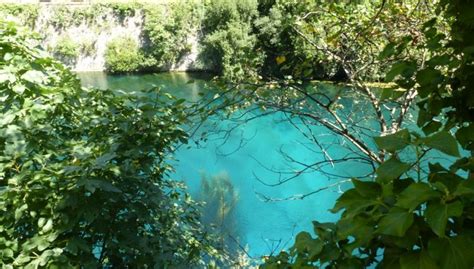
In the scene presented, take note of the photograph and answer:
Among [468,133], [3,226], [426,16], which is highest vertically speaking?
[426,16]

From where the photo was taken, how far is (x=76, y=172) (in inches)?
55.7

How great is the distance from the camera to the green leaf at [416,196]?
0.51m

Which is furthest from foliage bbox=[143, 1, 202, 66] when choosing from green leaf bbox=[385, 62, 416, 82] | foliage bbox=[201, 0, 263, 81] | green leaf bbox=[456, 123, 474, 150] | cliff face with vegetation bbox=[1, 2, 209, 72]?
green leaf bbox=[456, 123, 474, 150]

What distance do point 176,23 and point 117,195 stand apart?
16.3 metres

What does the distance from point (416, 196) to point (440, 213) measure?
3 cm

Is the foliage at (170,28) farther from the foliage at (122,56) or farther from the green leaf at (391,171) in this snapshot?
the green leaf at (391,171)

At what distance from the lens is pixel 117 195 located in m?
1.44

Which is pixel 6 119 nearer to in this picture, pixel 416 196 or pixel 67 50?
pixel 416 196

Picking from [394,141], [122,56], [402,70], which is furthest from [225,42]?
[394,141]

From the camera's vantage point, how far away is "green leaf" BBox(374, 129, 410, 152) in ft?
1.91

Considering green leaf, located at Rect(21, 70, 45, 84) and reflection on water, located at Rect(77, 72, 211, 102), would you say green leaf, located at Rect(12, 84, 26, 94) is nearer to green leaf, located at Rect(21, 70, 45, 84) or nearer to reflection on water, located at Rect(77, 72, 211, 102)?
green leaf, located at Rect(21, 70, 45, 84)

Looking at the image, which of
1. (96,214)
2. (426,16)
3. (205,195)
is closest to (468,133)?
(96,214)

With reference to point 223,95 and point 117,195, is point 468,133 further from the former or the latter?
point 223,95

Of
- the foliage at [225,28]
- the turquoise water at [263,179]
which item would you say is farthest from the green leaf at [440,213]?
the foliage at [225,28]
